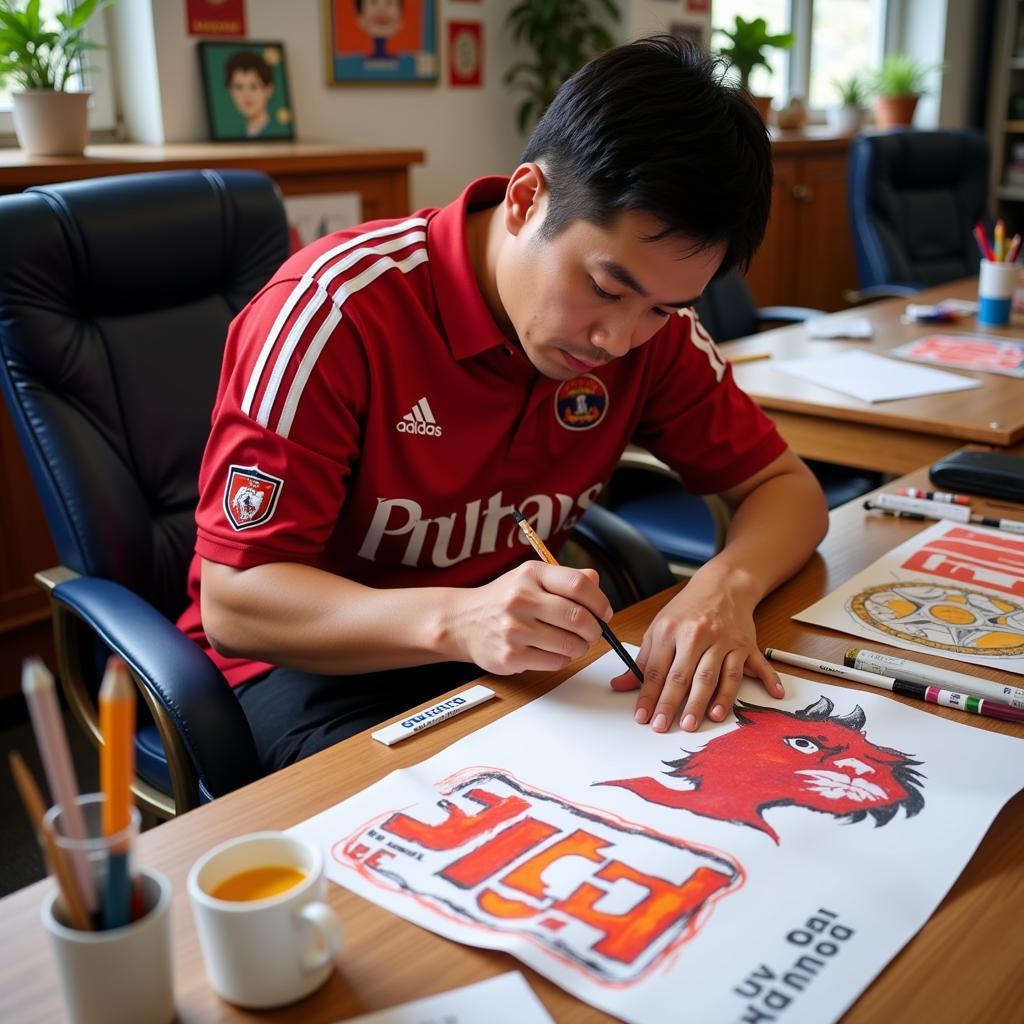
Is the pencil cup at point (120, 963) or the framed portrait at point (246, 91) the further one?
the framed portrait at point (246, 91)

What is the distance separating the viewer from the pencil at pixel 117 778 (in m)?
0.49

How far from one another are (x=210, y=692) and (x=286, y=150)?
180 cm

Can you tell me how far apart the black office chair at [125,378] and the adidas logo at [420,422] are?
31 centimetres

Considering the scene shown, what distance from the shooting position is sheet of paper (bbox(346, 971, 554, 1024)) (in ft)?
2.00

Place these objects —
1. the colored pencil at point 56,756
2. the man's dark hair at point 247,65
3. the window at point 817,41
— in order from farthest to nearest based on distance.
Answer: the window at point 817,41 → the man's dark hair at point 247,65 → the colored pencil at point 56,756

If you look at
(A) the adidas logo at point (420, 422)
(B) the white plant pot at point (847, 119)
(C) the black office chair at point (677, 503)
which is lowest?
(C) the black office chair at point (677, 503)

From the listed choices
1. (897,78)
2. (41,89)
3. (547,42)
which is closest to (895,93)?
(897,78)

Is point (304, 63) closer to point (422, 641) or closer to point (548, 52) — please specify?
point (548, 52)

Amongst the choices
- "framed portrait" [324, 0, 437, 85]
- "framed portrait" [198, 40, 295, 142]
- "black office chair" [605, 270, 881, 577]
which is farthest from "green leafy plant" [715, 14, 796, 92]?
"framed portrait" [198, 40, 295, 142]

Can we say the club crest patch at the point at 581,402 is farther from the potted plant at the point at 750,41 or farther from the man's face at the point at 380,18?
the potted plant at the point at 750,41

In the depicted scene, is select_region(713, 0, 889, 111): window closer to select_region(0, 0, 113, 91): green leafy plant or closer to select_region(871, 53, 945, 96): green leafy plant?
select_region(871, 53, 945, 96): green leafy plant

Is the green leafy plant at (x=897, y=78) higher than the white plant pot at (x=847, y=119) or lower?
higher

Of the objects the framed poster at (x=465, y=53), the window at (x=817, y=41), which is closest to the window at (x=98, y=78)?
the framed poster at (x=465, y=53)

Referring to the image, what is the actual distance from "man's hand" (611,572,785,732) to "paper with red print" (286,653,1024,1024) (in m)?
0.02
